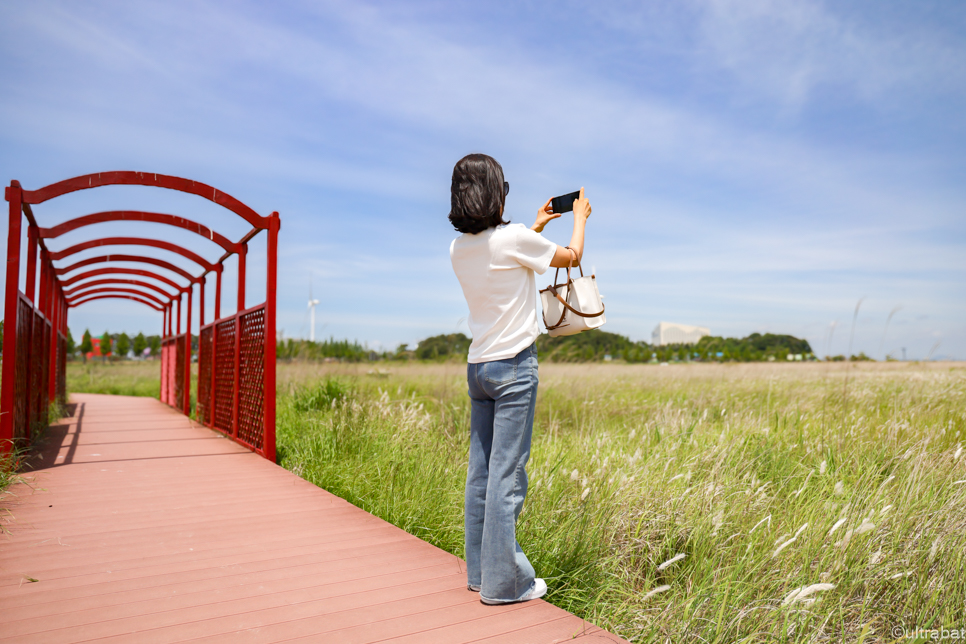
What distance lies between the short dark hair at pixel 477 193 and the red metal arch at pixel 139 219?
5201mm

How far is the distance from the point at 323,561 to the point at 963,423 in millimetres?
5856

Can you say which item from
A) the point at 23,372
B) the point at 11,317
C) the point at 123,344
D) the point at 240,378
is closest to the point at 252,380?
the point at 240,378

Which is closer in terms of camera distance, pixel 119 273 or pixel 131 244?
pixel 131 244

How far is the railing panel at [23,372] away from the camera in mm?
5589

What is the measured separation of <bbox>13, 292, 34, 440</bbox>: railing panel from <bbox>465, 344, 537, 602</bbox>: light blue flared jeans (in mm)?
4894

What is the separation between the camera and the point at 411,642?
7.03ft

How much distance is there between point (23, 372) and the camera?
6.08m

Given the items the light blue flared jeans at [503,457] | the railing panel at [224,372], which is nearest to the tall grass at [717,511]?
the light blue flared jeans at [503,457]

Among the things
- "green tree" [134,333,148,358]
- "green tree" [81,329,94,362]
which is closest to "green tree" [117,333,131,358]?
"green tree" [134,333,148,358]

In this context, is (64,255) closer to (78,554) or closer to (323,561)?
(78,554)

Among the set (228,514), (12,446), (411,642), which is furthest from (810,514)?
(12,446)

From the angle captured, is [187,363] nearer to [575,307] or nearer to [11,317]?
[11,317]

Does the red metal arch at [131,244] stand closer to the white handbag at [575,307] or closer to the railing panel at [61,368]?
the railing panel at [61,368]

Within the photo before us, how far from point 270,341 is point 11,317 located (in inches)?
83.2
